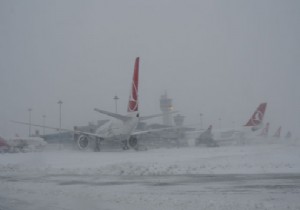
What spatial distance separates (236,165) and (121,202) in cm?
1123

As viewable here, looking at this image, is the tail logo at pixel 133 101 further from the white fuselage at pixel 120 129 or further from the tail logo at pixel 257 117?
the tail logo at pixel 257 117

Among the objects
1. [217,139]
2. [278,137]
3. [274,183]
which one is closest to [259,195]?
[274,183]

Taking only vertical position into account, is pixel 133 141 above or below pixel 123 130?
below

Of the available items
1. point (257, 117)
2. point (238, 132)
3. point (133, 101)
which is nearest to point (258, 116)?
point (257, 117)

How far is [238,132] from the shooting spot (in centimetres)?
5953

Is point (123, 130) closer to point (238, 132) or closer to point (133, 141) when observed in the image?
point (133, 141)

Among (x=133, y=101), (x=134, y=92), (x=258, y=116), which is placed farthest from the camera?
(x=258, y=116)

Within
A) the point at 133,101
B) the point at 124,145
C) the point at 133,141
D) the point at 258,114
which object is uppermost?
the point at 133,101

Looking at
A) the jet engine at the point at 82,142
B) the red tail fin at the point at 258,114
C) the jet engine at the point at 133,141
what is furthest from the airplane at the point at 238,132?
the jet engine at the point at 82,142

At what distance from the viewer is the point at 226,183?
12352 millimetres

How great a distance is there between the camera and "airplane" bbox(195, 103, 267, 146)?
186ft

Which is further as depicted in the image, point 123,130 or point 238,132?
point 238,132

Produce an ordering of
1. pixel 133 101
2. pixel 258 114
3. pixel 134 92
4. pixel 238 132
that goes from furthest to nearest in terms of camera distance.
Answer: pixel 238 132, pixel 258 114, pixel 134 92, pixel 133 101

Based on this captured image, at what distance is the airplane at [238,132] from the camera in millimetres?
56594
